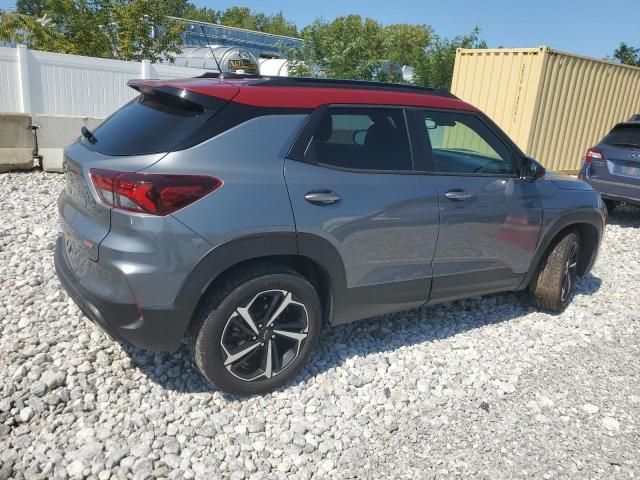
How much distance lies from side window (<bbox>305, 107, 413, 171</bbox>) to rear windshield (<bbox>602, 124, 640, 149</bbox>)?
598 centimetres

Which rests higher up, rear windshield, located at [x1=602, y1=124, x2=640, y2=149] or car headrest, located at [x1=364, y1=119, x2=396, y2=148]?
car headrest, located at [x1=364, y1=119, x2=396, y2=148]

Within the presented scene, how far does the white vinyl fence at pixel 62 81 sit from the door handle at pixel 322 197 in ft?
35.4

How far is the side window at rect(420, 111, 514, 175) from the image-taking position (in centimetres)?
372

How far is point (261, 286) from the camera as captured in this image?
297 centimetres

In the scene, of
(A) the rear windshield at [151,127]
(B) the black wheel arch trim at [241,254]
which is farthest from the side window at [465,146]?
(A) the rear windshield at [151,127]

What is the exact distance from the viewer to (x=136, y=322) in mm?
2754

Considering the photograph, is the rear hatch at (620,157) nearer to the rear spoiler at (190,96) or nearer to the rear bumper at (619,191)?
the rear bumper at (619,191)

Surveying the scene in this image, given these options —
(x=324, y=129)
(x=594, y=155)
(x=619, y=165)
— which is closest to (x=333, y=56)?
(x=594, y=155)

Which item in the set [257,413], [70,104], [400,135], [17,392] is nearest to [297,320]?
[257,413]

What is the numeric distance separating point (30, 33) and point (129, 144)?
19.8 metres

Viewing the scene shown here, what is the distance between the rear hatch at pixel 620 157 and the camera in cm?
783

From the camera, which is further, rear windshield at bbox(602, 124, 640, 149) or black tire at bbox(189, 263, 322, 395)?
rear windshield at bbox(602, 124, 640, 149)

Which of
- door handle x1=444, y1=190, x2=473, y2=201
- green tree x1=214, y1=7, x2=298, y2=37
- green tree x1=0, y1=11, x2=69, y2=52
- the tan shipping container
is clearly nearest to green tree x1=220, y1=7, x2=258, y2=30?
green tree x1=214, y1=7, x2=298, y2=37

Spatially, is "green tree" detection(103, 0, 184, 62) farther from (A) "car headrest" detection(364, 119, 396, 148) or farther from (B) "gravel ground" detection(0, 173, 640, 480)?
(A) "car headrest" detection(364, 119, 396, 148)
